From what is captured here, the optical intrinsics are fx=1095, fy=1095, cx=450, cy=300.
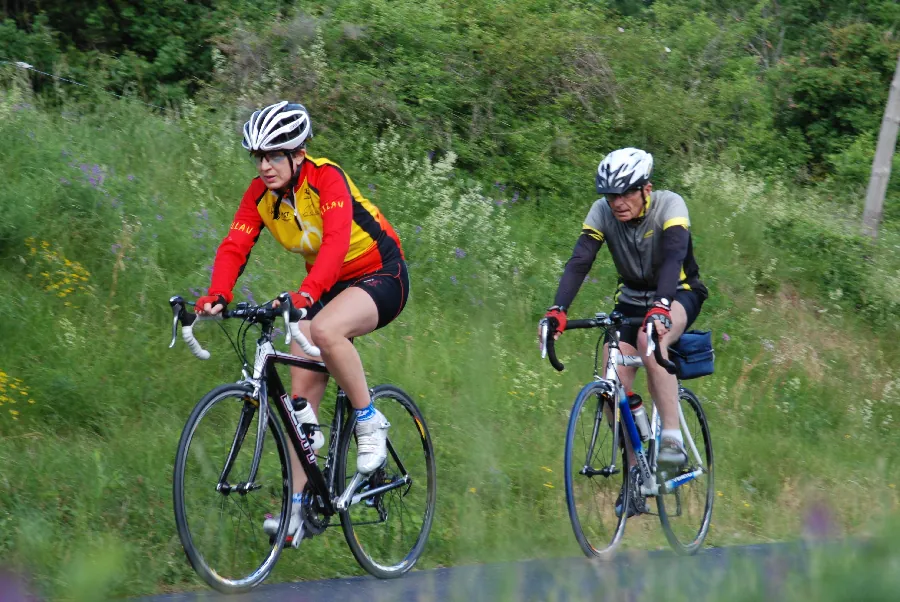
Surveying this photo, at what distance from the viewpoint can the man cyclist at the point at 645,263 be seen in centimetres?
611

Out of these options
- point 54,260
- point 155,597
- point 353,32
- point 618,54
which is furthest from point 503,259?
point 155,597

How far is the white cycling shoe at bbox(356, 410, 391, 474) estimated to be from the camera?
17.9 ft

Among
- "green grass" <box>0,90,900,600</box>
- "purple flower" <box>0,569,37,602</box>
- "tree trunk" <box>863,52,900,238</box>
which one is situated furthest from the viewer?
"tree trunk" <box>863,52,900,238</box>

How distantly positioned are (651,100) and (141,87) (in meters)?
6.77

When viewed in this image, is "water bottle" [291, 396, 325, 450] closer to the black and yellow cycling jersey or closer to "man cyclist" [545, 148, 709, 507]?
"man cyclist" [545, 148, 709, 507]

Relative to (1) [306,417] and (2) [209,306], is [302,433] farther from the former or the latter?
(2) [209,306]

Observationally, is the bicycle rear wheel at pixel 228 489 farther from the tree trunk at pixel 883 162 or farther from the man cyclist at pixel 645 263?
the tree trunk at pixel 883 162

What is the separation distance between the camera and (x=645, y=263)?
21.0 feet

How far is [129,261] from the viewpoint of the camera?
8594 mm

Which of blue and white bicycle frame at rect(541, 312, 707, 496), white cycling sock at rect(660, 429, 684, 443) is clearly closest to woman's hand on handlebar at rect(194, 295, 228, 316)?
blue and white bicycle frame at rect(541, 312, 707, 496)

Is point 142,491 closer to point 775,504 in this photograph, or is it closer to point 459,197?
point 775,504

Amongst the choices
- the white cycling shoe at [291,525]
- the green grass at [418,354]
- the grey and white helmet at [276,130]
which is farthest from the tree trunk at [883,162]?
the white cycling shoe at [291,525]

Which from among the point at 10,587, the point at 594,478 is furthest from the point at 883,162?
the point at 10,587

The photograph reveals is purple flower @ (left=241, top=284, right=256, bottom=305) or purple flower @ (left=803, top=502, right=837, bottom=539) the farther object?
purple flower @ (left=241, top=284, right=256, bottom=305)
